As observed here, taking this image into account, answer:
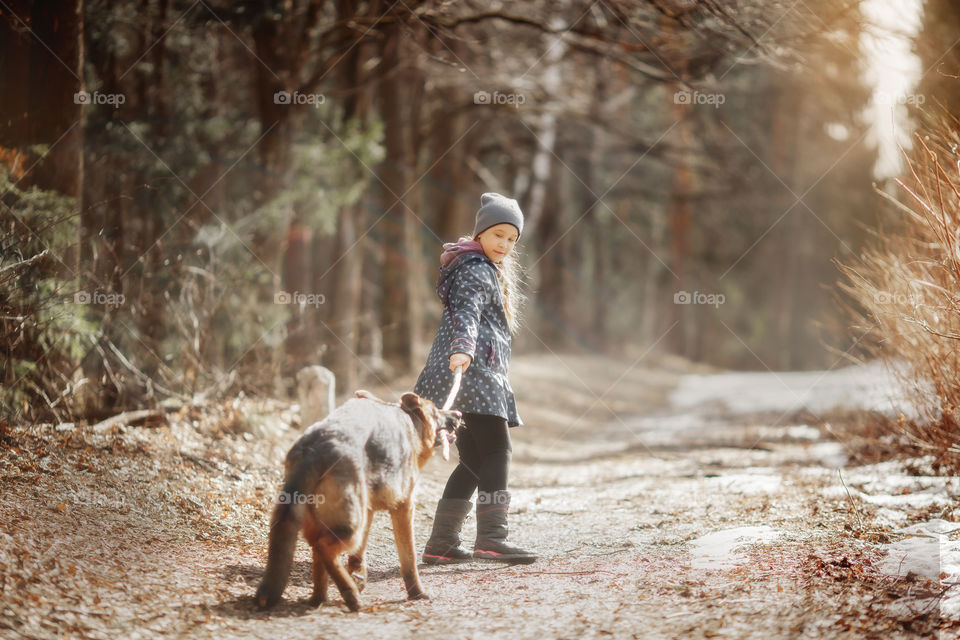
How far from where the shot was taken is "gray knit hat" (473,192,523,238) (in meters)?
4.95

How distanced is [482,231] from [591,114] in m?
12.2

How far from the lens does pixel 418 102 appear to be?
14641 millimetres

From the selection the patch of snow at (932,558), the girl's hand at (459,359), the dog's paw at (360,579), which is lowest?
the dog's paw at (360,579)

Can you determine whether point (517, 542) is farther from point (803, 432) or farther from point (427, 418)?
point (803, 432)

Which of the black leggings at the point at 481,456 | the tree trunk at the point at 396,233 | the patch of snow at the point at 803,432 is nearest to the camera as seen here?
the black leggings at the point at 481,456

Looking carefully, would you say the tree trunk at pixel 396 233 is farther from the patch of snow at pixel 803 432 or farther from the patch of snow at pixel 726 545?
the patch of snow at pixel 726 545

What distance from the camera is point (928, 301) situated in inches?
225

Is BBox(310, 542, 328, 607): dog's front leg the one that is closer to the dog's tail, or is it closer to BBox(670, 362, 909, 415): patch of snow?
the dog's tail

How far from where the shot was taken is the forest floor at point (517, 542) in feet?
12.3

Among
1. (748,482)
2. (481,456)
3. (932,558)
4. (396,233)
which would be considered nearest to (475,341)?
(481,456)

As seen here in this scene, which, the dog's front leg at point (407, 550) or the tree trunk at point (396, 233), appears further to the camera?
the tree trunk at point (396, 233)

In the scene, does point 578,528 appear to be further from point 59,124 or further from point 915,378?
point 59,124

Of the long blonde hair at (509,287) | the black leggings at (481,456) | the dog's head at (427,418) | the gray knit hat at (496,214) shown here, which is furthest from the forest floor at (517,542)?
the gray knit hat at (496,214)

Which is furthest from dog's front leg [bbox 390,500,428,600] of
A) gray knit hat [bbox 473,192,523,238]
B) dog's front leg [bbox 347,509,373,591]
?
gray knit hat [bbox 473,192,523,238]
